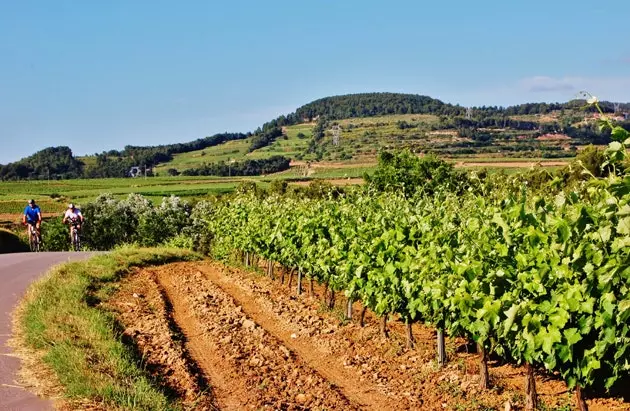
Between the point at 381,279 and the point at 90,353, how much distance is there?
4158 mm

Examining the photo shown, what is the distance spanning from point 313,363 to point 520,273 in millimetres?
3562

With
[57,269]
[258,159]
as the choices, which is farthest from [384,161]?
[258,159]

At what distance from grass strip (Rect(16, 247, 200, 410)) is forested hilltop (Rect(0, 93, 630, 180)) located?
231 feet

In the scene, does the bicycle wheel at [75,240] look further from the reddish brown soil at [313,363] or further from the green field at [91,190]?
the green field at [91,190]

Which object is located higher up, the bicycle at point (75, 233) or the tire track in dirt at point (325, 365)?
the bicycle at point (75, 233)

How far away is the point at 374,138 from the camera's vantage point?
128125 mm

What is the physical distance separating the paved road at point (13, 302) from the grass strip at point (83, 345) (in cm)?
21

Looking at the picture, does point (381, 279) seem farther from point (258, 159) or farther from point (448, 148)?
point (258, 159)

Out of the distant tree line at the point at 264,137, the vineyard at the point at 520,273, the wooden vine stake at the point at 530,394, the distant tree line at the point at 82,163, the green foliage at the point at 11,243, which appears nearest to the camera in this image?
the vineyard at the point at 520,273

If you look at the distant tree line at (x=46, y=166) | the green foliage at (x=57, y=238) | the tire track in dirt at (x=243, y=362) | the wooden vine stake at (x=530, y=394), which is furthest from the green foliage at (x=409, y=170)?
the distant tree line at (x=46, y=166)

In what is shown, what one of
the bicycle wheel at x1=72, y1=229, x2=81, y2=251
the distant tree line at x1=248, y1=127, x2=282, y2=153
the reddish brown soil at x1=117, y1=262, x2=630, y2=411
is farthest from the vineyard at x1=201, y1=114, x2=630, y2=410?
the distant tree line at x1=248, y1=127, x2=282, y2=153

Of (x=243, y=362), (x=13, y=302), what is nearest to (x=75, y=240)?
(x=13, y=302)

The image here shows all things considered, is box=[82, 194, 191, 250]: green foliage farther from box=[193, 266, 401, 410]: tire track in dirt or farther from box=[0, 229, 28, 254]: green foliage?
box=[193, 266, 401, 410]: tire track in dirt

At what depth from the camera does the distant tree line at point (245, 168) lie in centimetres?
11244
